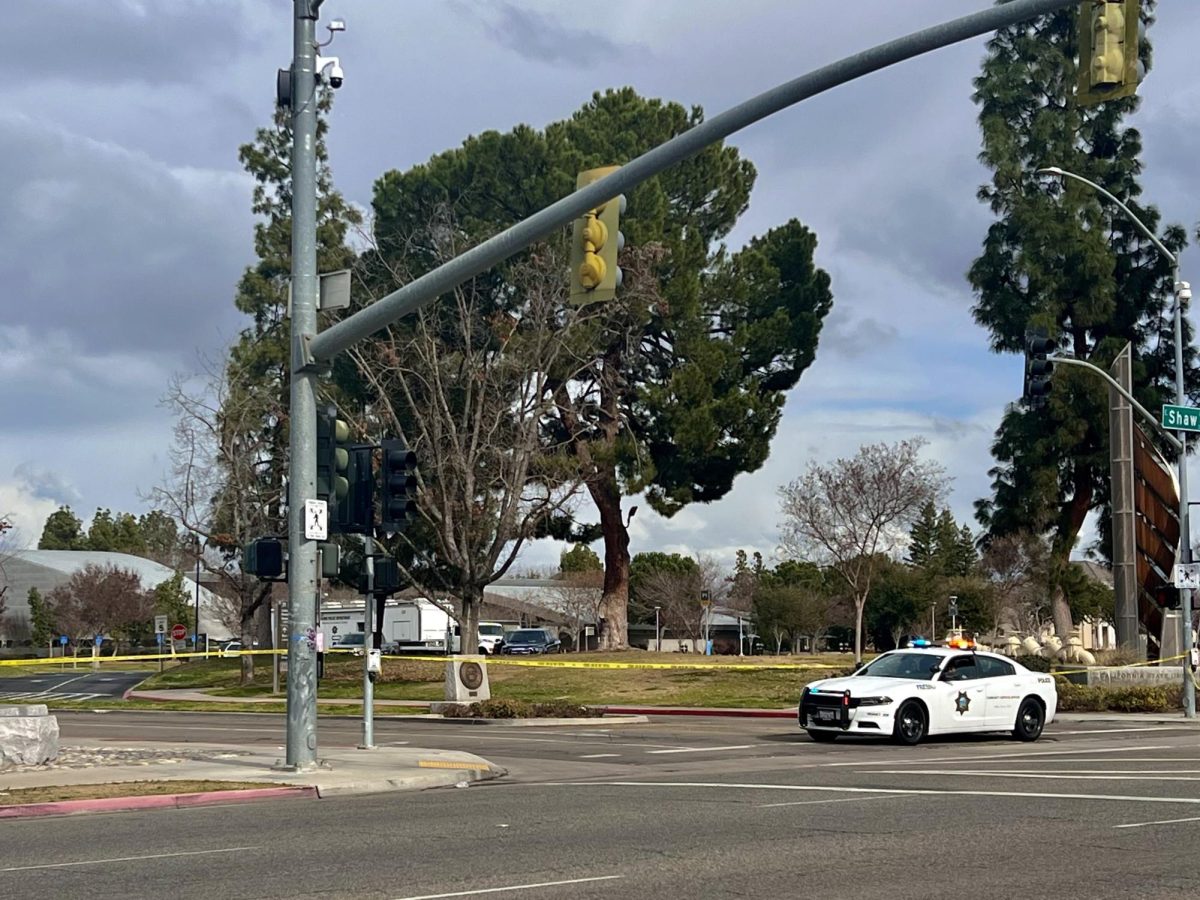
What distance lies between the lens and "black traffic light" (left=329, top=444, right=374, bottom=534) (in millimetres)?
19938

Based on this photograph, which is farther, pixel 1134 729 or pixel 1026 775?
pixel 1134 729

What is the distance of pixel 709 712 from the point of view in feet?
116

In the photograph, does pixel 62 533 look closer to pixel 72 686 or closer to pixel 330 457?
pixel 72 686

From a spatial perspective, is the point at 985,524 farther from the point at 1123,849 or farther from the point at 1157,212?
the point at 1123,849

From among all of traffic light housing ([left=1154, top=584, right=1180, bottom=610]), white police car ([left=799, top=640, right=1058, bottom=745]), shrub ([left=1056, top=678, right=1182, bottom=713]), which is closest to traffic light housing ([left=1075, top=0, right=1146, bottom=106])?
white police car ([left=799, top=640, right=1058, bottom=745])

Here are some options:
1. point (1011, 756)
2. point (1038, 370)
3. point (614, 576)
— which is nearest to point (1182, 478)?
point (1038, 370)

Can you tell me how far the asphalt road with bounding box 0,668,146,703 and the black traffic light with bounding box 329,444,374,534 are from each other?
28.6m

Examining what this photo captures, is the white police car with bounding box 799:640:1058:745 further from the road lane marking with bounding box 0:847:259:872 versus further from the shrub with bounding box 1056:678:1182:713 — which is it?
the road lane marking with bounding box 0:847:259:872

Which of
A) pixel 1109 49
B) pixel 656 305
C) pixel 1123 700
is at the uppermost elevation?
pixel 656 305

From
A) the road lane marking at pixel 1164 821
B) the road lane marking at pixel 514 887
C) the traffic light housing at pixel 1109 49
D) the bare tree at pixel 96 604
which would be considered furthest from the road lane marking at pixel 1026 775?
the bare tree at pixel 96 604

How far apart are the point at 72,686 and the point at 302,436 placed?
4512cm

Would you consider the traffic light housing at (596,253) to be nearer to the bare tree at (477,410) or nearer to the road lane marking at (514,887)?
the road lane marking at (514,887)

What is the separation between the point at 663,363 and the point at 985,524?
1441 centimetres

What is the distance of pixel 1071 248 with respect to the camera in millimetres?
56562
